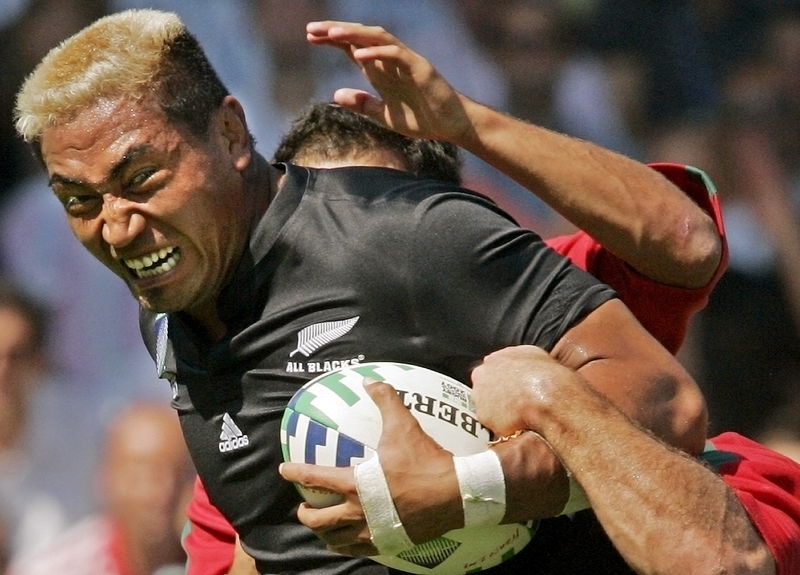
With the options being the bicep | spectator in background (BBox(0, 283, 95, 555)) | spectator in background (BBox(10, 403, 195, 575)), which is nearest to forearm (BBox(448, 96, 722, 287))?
the bicep

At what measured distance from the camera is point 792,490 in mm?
3152

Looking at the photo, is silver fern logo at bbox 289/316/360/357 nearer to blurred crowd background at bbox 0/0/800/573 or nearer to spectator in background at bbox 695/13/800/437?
blurred crowd background at bbox 0/0/800/573

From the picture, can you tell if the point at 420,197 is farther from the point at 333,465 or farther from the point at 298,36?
the point at 298,36

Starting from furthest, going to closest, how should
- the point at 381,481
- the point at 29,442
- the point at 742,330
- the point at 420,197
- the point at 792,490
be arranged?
the point at 742,330
the point at 29,442
the point at 792,490
the point at 420,197
the point at 381,481

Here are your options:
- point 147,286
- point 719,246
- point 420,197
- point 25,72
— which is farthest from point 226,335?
point 25,72

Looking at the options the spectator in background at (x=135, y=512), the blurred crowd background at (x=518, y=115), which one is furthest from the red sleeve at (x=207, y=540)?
the blurred crowd background at (x=518, y=115)

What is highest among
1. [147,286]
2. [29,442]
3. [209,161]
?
[209,161]

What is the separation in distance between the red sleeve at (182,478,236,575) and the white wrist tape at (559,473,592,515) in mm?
1122

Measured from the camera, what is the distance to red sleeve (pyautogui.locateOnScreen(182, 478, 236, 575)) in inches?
141

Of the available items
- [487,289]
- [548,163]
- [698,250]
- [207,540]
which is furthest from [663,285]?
[207,540]

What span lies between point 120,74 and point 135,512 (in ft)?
8.33

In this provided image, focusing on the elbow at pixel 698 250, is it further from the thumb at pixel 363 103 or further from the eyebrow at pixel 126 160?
the eyebrow at pixel 126 160

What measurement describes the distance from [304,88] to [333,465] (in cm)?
328

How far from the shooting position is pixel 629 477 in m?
2.56
